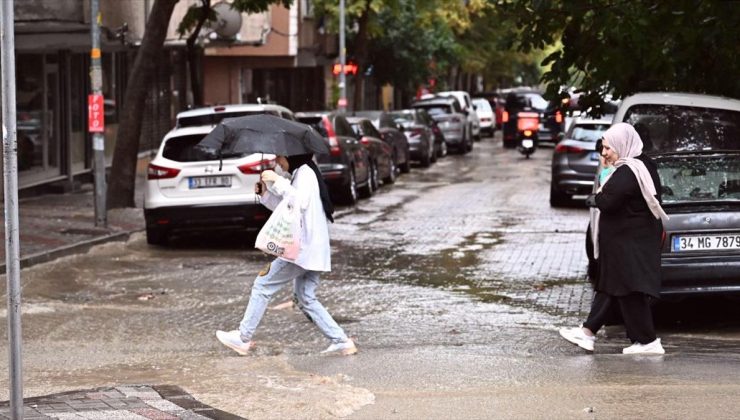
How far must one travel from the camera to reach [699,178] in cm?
1156

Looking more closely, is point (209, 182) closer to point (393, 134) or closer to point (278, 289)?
point (278, 289)

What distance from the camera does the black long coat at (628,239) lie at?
9852 millimetres

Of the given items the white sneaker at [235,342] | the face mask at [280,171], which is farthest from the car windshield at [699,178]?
the white sneaker at [235,342]

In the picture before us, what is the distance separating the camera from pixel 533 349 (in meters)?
10.6

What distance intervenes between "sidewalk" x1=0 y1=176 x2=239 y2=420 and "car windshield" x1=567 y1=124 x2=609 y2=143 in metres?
7.42

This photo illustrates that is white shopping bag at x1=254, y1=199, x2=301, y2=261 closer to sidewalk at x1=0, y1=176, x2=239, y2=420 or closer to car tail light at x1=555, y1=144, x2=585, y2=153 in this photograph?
sidewalk at x1=0, y1=176, x2=239, y2=420

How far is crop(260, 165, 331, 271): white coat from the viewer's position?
9.84 metres

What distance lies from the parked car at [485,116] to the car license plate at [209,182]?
42.7 meters

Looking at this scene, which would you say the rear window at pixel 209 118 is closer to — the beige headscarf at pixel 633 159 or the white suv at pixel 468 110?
the beige headscarf at pixel 633 159

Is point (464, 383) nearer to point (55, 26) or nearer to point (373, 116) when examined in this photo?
point (55, 26)

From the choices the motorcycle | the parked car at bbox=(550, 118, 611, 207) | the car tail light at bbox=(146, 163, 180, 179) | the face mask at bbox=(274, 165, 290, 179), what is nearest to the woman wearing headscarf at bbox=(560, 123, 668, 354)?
the face mask at bbox=(274, 165, 290, 179)

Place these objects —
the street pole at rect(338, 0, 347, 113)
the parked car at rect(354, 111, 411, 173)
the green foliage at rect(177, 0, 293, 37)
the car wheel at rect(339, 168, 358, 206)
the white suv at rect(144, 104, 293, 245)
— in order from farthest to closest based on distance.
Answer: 1. the street pole at rect(338, 0, 347, 113)
2. the parked car at rect(354, 111, 411, 173)
3. the car wheel at rect(339, 168, 358, 206)
4. the green foliage at rect(177, 0, 293, 37)
5. the white suv at rect(144, 104, 293, 245)

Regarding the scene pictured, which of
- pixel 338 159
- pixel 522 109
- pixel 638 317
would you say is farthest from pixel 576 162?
pixel 522 109

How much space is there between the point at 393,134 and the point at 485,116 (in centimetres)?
2803
